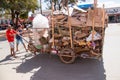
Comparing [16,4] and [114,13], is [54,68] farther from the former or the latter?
[114,13]

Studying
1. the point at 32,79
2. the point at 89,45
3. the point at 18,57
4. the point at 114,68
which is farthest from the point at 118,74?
the point at 18,57

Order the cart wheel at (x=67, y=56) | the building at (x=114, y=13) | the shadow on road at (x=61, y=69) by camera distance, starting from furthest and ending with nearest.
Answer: the building at (x=114, y=13) → the cart wheel at (x=67, y=56) → the shadow on road at (x=61, y=69)

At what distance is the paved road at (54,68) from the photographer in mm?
9266

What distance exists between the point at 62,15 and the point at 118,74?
3453mm

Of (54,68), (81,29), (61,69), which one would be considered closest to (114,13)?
(81,29)

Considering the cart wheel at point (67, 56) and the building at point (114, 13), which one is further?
the building at point (114, 13)

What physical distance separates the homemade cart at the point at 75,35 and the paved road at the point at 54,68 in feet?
1.71

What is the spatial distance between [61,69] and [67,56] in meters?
0.80

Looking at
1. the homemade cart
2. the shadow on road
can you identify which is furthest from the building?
the homemade cart

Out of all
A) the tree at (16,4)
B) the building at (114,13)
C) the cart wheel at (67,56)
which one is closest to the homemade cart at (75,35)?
the cart wheel at (67,56)

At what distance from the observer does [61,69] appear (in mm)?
10234

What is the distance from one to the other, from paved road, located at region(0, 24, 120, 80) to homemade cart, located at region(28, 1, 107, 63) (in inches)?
20.6

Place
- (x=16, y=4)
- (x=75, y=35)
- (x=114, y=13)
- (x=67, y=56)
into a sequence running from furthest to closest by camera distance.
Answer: (x=114, y=13)
(x=16, y=4)
(x=67, y=56)
(x=75, y=35)

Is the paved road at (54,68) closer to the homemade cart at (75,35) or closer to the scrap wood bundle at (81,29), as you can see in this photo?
the homemade cart at (75,35)
